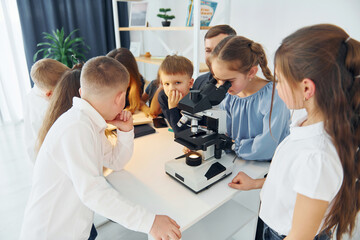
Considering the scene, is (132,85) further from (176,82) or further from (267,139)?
(267,139)

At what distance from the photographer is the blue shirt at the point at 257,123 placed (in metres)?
1.11

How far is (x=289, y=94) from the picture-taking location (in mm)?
723

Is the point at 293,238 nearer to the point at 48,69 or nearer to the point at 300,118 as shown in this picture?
the point at 300,118

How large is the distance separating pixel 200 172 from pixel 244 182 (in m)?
0.19

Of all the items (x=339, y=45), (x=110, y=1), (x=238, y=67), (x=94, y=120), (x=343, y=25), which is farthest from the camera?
(x=110, y=1)

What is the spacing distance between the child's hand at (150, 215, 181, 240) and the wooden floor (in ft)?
3.40

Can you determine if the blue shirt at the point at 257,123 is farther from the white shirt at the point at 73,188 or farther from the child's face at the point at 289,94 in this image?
the white shirt at the point at 73,188

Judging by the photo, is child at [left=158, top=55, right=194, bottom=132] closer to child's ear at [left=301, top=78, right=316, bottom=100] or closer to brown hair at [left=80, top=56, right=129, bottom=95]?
brown hair at [left=80, top=56, right=129, bottom=95]

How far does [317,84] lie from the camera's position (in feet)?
2.13

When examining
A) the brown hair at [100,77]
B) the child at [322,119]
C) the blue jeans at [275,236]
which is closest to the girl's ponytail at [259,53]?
the child at [322,119]

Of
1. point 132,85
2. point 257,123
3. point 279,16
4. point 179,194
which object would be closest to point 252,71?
point 257,123

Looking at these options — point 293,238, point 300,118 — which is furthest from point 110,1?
point 293,238

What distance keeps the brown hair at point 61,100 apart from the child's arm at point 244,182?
854 millimetres

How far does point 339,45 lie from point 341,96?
0.44 feet
